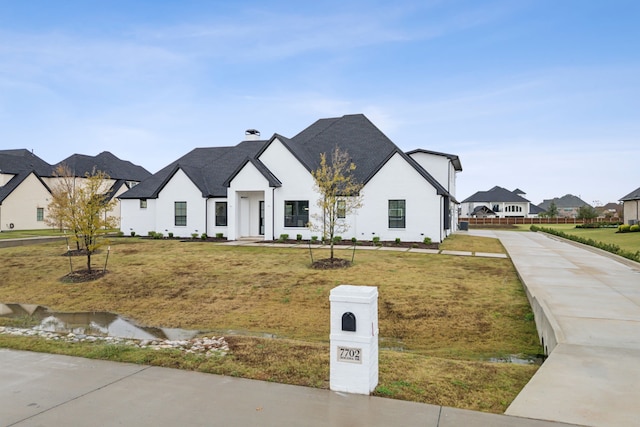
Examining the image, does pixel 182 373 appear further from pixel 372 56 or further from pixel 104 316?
pixel 372 56

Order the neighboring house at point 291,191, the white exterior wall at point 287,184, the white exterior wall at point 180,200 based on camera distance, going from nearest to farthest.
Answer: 1. the neighboring house at point 291,191
2. the white exterior wall at point 287,184
3. the white exterior wall at point 180,200

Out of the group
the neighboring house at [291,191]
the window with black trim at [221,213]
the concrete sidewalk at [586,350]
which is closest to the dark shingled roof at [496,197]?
the neighboring house at [291,191]

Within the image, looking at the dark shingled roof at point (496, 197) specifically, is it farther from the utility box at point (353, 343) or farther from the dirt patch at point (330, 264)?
the utility box at point (353, 343)

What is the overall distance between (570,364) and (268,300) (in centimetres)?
863

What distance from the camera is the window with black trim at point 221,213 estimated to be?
2881cm

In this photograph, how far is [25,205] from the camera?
137 ft

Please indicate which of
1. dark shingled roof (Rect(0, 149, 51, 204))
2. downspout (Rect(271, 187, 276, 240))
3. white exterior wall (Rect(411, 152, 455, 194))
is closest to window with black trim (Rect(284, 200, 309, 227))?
downspout (Rect(271, 187, 276, 240))

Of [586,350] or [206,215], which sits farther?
[206,215]

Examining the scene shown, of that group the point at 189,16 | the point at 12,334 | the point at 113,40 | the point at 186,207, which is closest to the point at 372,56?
the point at 189,16

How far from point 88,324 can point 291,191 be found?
1674cm

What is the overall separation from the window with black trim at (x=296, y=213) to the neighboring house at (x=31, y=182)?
67.7 feet

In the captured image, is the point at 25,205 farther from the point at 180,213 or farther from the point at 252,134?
the point at 252,134

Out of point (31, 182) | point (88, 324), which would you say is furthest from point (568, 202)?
point (88, 324)

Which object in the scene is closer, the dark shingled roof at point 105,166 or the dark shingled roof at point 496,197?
the dark shingled roof at point 105,166
